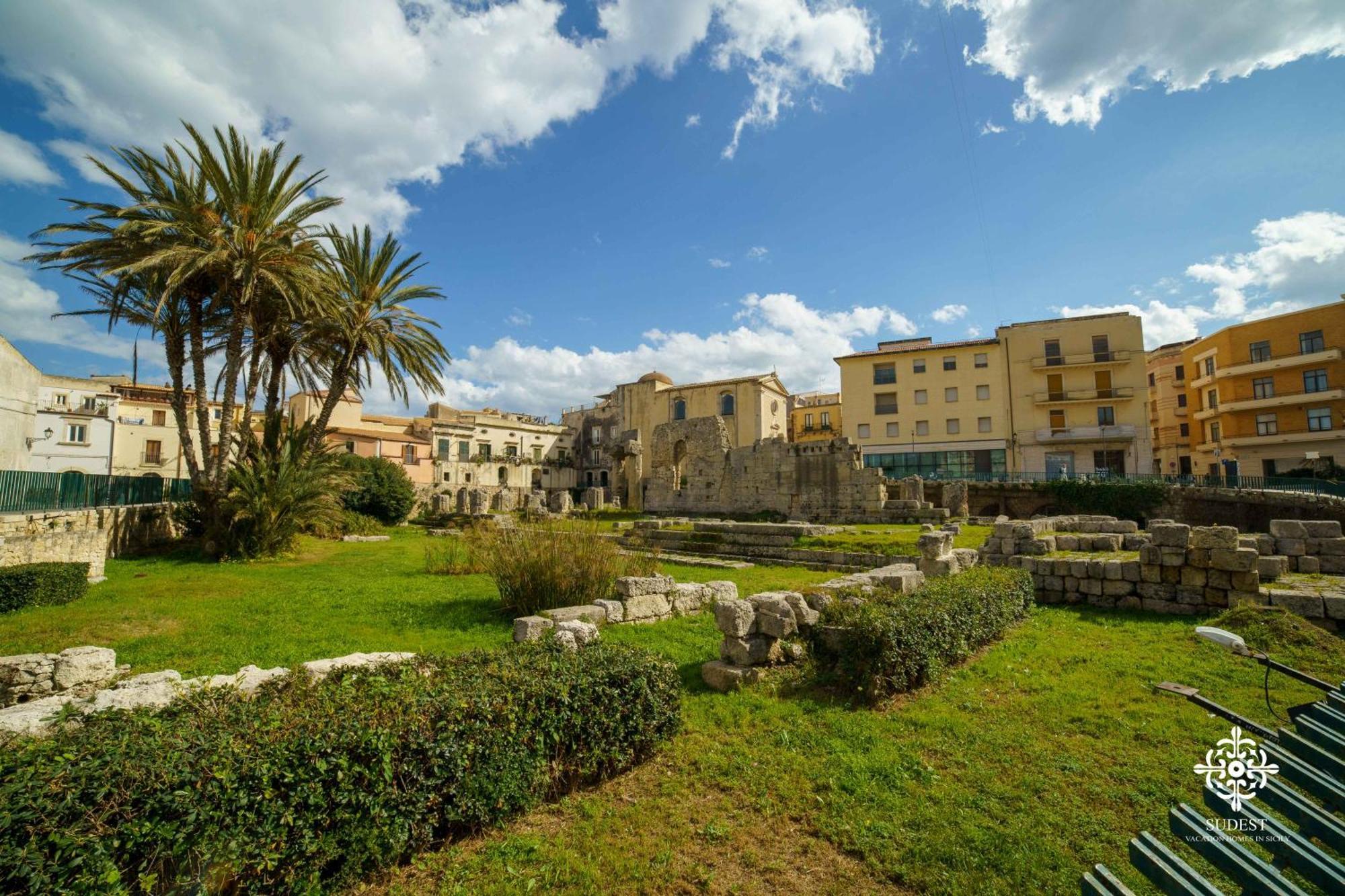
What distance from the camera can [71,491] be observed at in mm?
14891

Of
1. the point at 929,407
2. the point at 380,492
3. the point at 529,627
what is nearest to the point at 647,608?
the point at 529,627

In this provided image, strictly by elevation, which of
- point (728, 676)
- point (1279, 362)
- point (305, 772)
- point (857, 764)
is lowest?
point (857, 764)

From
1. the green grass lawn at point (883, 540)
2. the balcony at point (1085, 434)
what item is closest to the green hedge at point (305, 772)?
the green grass lawn at point (883, 540)

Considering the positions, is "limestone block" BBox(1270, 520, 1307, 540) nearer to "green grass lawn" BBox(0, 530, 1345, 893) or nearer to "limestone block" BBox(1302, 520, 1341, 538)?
"limestone block" BBox(1302, 520, 1341, 538)

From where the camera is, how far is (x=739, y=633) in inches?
252

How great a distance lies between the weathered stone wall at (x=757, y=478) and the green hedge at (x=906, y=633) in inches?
621

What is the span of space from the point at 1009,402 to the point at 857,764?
4193 centimetres

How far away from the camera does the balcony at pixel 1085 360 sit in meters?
37.7

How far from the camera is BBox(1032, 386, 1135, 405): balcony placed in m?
37.5

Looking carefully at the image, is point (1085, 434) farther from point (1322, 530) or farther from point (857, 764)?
point (857, 764)

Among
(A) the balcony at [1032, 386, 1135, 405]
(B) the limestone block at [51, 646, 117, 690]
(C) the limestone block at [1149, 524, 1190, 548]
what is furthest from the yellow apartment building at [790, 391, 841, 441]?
(B) the limestone block at [51, 646, 117, 690]

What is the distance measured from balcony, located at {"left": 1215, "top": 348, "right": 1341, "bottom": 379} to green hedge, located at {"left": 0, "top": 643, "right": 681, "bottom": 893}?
48.0 meters

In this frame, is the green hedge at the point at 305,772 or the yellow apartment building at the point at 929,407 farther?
the yellow apartment building at the point at 929,407

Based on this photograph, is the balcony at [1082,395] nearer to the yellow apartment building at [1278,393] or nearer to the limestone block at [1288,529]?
the yellow apartment building at [1278,393]
